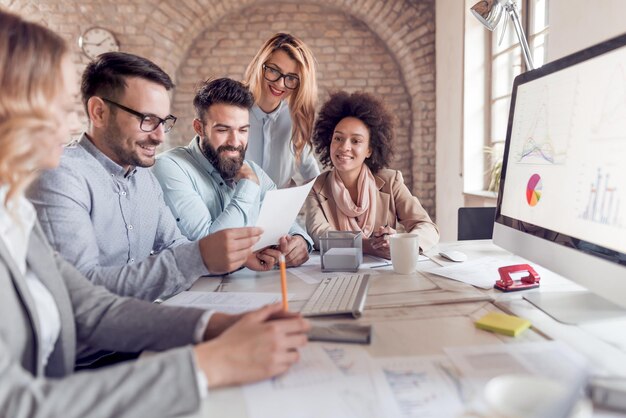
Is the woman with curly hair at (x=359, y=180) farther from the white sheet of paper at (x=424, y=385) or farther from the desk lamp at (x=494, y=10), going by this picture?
the white sheet of paper at (x=424, y=385)

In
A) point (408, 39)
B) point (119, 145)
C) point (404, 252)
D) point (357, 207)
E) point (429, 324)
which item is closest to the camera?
point (429, 324)

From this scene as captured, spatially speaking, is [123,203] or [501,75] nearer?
[123,203]

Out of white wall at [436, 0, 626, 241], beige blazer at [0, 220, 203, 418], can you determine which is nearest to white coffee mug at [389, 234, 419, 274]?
beige blazer at [0, 220, 203, 418]

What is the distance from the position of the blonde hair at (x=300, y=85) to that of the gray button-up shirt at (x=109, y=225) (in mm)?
1155

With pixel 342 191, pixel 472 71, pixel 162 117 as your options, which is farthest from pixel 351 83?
pixel 162 117

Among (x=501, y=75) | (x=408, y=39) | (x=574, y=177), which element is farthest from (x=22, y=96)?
(x=408, y=39)

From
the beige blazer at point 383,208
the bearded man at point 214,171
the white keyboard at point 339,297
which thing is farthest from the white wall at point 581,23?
the white keyboard at point 339,297

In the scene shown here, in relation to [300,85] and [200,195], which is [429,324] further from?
[300,85]

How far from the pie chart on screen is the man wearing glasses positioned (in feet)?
2.24

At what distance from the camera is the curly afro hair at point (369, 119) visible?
236 cm

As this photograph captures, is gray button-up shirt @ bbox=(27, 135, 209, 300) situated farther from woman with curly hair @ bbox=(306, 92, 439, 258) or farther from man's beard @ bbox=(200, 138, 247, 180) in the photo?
woman with curly hair @ bbox=(306, 92, 439, 258)

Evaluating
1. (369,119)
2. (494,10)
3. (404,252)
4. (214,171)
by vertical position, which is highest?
(494,10)

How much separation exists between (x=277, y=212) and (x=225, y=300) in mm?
327

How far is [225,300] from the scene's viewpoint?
3.76 ft
